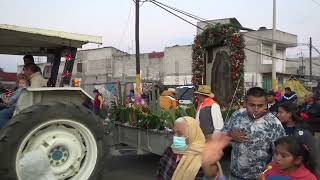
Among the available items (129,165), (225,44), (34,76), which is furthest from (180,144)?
(225,44)

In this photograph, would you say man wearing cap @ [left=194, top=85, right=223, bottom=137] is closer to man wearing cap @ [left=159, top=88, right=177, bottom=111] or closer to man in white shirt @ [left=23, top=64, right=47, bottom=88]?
man wearing cap @ [left=159, top=88, right=177, bottom=111]

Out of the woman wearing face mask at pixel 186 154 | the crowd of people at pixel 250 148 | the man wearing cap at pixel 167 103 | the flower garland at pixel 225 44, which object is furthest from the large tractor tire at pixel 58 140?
the flower garland at pixel 225 44

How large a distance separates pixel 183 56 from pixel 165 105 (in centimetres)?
4151

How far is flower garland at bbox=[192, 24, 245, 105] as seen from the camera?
11.1 meters

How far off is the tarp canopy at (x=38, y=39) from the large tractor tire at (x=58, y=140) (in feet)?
3.13

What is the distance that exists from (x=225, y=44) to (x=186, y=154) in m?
8.25

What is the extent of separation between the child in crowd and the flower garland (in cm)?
717

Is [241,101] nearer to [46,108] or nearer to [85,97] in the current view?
[85,97]

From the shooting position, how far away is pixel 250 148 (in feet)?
13.7

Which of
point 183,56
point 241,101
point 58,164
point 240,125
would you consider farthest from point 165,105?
point 183,56

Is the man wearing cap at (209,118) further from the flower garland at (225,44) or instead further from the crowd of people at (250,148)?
the flower garland at (225,44)

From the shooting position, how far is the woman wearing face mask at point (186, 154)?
12.0ft

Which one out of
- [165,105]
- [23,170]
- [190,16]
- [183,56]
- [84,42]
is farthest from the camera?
[183,56]

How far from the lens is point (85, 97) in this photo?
6.75 meters
